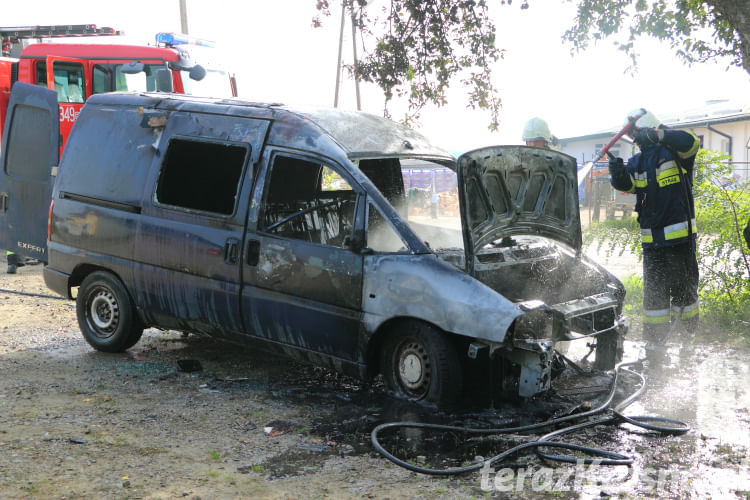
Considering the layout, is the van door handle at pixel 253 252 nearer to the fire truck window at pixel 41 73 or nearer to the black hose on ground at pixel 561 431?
the black hose on ground at pixel 561 431

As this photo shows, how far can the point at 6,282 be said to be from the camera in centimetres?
1036

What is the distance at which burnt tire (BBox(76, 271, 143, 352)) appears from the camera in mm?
6418

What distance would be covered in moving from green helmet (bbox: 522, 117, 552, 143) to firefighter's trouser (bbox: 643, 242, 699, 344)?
1.52 metres

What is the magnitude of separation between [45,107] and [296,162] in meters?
4.32

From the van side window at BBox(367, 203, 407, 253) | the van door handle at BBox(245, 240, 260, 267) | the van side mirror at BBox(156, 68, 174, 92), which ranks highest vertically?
the van side mirror at BBox(156, 68, 174, 92)

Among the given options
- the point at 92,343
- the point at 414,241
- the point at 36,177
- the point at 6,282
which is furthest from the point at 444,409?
the point at 6,282

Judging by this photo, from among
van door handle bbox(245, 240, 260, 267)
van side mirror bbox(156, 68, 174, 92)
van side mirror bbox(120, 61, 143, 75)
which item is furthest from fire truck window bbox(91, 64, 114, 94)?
van door handle bbox(245, 240, 260, 267)


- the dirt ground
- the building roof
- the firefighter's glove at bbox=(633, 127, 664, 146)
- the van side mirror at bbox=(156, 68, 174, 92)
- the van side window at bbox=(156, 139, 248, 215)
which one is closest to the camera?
the dirt ground

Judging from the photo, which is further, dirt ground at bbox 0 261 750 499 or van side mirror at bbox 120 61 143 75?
van side mirror at bbox 120 61 143 75

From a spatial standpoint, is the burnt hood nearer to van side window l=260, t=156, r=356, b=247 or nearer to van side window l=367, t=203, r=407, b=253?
van side window l=367, t=203, r=407, b=253

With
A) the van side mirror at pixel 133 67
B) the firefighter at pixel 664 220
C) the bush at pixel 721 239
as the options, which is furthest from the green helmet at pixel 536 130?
the van side mirror at pixel 133 67

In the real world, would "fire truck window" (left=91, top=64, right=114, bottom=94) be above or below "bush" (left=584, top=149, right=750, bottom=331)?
above

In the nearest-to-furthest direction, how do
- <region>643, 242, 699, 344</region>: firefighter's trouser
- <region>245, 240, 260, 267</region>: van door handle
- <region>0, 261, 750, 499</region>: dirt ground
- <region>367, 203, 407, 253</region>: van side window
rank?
<region>0, 261, 750, 499</region>: dirt ground
<region>367, 203, 407, 253</region>: van side window
<region>245, 240, 260, 267</region>: van door handle
<region>643, 242, 699, 344</region>: firefighter's trouser

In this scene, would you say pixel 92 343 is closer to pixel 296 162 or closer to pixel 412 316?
pixel 296 162
